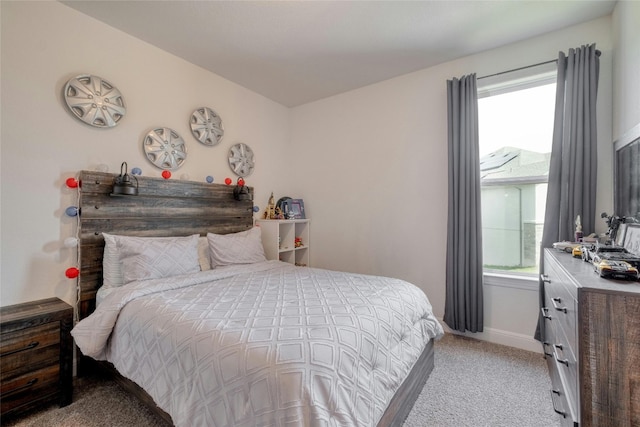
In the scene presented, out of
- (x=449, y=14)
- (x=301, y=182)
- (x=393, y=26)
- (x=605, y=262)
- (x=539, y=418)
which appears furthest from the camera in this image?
(x=301, y=182)

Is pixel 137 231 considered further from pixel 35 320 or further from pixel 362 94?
pixel 362 94

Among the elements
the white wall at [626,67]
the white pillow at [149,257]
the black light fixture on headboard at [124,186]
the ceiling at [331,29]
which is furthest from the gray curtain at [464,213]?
the black light fixture on headboard at [124,186]

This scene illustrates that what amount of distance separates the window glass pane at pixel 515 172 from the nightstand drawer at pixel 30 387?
3.50 meters

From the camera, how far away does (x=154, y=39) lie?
2471 mm

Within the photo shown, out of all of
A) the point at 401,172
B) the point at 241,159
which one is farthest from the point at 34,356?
the point at 401,172

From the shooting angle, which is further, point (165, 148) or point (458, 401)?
point (165, 148)

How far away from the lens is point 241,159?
334cm

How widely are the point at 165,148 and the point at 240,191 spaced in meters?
0.87

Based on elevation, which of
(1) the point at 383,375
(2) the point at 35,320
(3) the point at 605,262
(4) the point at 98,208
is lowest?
(1) the point at 383,375

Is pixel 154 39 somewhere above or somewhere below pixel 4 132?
above

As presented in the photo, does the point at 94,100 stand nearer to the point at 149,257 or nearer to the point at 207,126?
the point at 207,126

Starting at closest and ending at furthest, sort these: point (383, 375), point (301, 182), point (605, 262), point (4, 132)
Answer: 1. point (605, 262)
2. point (383, 375)
3. point (4, 132)
4. point (301, 182)

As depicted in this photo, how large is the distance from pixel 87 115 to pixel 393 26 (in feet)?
8.41

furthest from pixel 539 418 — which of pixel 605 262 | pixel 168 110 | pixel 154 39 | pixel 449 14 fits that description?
pixel 154 39
